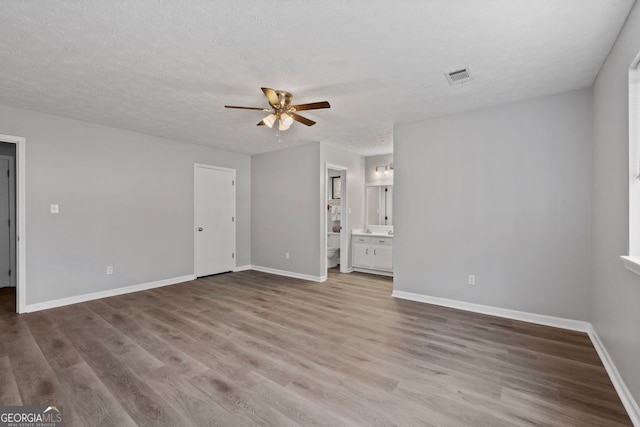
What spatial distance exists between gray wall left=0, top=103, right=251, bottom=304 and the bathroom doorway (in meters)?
2.75

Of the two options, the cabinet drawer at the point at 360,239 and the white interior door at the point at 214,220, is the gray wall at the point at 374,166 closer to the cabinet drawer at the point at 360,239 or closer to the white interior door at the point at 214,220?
the cabinet drawer at the point at 360,239

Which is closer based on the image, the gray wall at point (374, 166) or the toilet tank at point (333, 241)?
the gray wall at point (374, 166)

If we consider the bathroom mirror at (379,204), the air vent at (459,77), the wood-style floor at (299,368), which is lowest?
the wood-style floor at (299,368)

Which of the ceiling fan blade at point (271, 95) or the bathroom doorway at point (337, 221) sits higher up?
the ceiling fan blade at point (271, 95)

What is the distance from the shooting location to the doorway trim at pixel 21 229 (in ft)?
11.8

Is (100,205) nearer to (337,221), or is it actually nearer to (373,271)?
(337,221)

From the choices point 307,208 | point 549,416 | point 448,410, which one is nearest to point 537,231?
point 549,416

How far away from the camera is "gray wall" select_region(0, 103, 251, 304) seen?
373cm

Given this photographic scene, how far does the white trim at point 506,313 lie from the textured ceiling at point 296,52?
245 cm

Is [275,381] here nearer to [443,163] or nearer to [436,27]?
[436,27]

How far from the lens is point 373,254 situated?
5875mm

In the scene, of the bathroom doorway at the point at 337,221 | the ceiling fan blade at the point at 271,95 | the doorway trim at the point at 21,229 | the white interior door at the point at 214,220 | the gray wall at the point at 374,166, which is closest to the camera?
the ceiling fan blade at the point at 271,95

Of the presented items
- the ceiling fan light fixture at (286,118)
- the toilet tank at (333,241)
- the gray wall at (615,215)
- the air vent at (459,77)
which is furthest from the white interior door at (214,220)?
the gray wall at (615,215)

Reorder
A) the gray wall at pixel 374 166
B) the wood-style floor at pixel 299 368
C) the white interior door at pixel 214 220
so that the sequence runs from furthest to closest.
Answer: the gray wall at pixel 374 166 → the white interior door at pixel 214 220 → the wood-style floor at pixel 299 368
